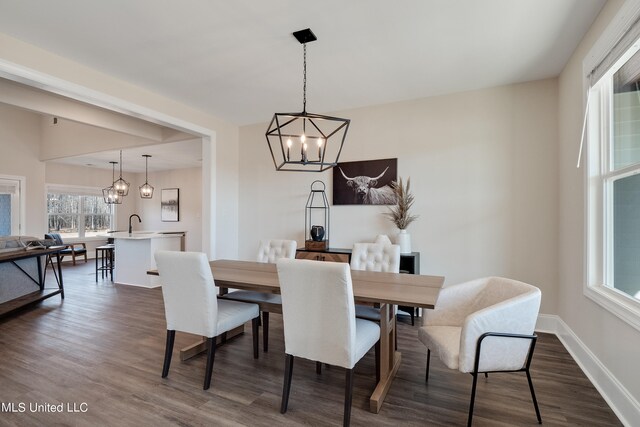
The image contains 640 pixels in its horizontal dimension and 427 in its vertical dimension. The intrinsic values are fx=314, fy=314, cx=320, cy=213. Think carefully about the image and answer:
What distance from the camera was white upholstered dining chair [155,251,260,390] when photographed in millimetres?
2258

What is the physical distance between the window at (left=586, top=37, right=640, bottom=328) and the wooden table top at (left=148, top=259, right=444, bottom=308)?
44.3 inches

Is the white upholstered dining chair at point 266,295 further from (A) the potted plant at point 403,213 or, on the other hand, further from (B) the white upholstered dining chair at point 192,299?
(A) the potted plant at point 403,213

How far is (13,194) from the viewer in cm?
649

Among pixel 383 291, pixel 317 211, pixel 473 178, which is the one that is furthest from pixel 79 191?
pixel 473 178

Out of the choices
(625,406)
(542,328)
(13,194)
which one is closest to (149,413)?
(625,406)

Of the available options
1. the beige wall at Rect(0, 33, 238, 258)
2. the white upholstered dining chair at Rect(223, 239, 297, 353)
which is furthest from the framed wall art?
the white upholstered dining chair at Rect(223, 239, 297, 353)

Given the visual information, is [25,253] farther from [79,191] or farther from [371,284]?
[79,191]

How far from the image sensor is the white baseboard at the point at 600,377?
1.84 metres

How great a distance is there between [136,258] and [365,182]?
433cm

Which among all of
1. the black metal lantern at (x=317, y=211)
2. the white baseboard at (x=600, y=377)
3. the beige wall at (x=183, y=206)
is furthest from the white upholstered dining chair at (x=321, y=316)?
the beige wall at (x=183, y=206)

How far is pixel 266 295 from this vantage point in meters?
3.06

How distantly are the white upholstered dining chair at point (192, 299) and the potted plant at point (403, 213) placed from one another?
7.03 ft

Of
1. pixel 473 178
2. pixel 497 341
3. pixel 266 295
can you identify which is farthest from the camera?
pixel 473 178

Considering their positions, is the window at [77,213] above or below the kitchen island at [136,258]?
above
